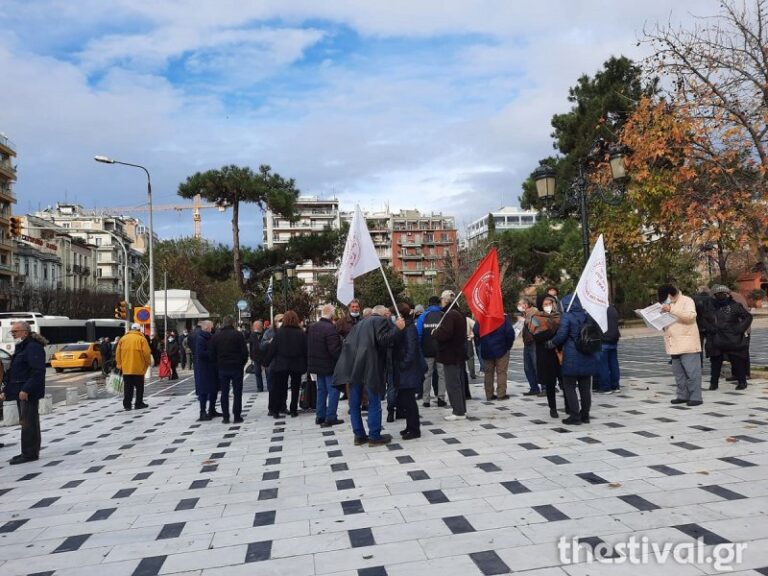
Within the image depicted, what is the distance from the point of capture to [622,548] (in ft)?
11.9

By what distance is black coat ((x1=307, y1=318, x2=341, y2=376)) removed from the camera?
8.35 m

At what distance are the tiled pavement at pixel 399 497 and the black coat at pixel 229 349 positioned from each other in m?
1.24

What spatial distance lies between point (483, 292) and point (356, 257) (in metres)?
1.84

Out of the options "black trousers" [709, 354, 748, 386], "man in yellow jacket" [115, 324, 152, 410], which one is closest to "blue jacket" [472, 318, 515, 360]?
"black trousers" [709, 354, 748, 386]

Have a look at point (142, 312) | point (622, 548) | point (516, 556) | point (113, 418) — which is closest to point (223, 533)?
point (516, 556)

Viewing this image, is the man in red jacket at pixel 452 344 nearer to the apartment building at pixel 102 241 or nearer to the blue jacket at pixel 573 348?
the blue jacket at pixel 573 348

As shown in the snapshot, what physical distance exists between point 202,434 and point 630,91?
27359 mm

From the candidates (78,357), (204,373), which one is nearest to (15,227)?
(78,357)

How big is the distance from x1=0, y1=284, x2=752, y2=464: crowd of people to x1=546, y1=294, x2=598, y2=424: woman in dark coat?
0.04 ft

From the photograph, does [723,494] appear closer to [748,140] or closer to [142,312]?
[748,140]

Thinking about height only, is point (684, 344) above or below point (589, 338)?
below

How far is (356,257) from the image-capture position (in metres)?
8.07

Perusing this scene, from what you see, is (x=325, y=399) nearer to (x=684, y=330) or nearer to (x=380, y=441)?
(x=380, y=441)

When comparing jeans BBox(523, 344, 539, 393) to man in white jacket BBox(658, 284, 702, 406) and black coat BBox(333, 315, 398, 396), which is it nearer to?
man in white jacket BBox(658, 284, 702, 406)
